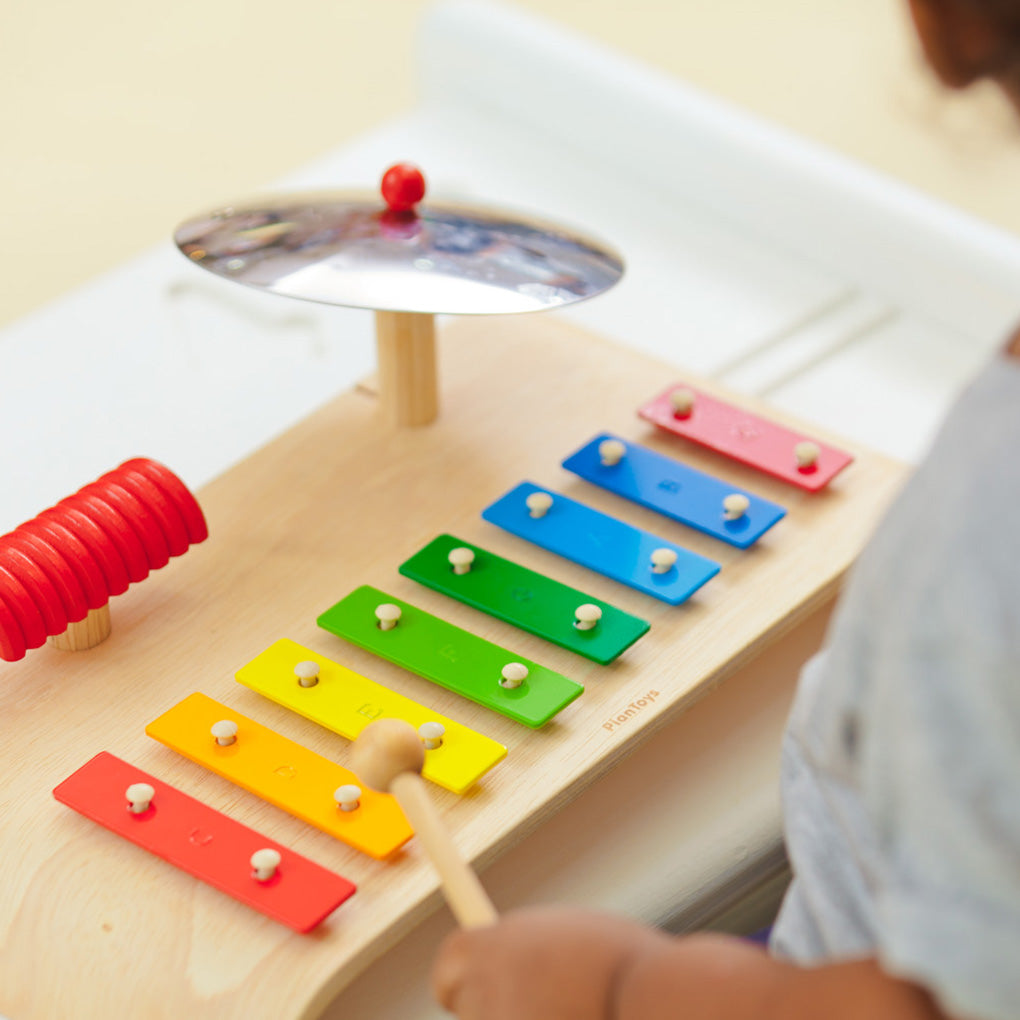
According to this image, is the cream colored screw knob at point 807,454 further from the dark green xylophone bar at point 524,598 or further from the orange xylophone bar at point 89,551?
the orange xylophone bar at point 89,551

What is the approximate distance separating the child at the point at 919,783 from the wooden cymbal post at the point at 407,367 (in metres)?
0.52

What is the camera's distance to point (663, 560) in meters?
0.96

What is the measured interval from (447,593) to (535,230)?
0.26 metres

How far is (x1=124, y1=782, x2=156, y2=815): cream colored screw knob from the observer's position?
2.68 feet

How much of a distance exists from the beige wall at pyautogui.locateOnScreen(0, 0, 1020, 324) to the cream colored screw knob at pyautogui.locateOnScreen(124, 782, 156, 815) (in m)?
1.02

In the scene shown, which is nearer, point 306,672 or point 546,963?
point 546,963

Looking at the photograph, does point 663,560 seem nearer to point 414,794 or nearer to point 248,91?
point 414,794

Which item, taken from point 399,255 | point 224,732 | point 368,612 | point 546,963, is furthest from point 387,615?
point 546,963

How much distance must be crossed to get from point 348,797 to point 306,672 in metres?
0.10

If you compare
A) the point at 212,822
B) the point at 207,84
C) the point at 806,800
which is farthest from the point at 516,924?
the point at 207,84

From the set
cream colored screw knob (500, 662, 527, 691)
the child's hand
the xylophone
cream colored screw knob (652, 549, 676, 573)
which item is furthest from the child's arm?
cream colored screw knob (652, 549, 676, 573)

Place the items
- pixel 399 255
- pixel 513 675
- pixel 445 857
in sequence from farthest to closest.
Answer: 1. pixel 399 255
2. pixel 513 675
3. pixel 445 857

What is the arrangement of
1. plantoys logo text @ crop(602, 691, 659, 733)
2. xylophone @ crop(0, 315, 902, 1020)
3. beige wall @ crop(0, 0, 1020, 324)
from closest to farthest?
xylophone @ crop(0, 315, 902, 1020) < plantoys logo text @ crop(602, 691, 659, 733) < beige wall @ crop(0, 0, 1020, 324)

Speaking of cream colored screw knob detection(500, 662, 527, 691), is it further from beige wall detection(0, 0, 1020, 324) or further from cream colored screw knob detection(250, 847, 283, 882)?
beige wall detection(0, 0, 1020, 324)
